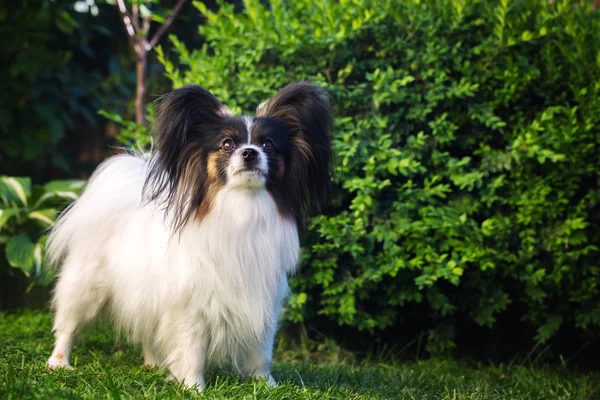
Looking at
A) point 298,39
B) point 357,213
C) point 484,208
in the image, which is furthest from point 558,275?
point 298,39

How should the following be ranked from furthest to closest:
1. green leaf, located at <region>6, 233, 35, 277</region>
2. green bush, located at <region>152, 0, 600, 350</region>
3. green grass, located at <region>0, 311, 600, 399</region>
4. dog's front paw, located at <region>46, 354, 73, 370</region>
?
1. green leaf, located at <region>6, 233, 35, 277</region>
2. green bush, located at <region>152, 0, 600, 350</region>
3. dog's front paw, located at <region>46, 354, 73, 370</region>
4. green grass, located at <region>0, 311, 600, 399</region>

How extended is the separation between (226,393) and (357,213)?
1.54 metres

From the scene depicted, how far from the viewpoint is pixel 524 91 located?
4.34 m

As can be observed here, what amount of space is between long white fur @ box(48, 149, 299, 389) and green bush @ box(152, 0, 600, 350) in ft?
3.30

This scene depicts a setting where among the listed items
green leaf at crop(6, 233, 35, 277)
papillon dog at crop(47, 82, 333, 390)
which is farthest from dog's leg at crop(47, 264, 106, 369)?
green leaf at crop(6, 233, 35, 277)

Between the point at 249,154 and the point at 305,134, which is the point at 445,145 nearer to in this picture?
the point at 305,134

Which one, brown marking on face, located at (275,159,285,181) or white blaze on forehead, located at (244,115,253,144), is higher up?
white blaze on forehead, located at (244,115,253,144)

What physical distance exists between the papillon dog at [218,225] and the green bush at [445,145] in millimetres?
921

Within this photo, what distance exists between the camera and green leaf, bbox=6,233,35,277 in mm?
4707

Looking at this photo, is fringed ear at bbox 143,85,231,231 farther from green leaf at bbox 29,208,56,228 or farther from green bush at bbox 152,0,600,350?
green leaf at bbox 29,208,56,228

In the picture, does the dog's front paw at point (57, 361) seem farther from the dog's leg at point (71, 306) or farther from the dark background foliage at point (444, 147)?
the dark background foliage at point (444, 147)

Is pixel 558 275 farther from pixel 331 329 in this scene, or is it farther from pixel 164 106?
pixel 164 106

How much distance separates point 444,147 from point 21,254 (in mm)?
2946

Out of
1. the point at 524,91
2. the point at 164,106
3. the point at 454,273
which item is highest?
the point at 524,91
